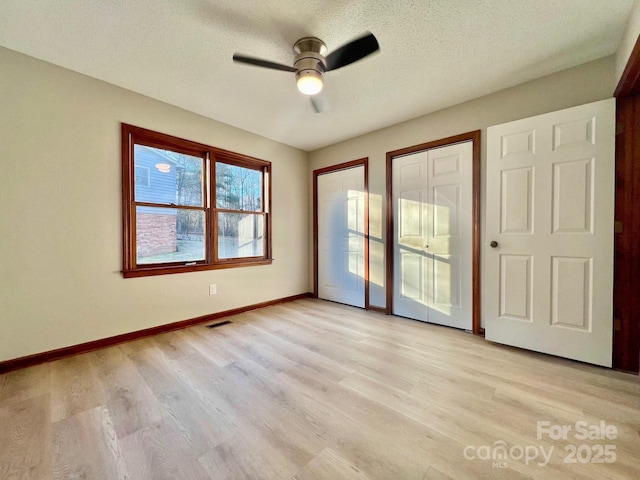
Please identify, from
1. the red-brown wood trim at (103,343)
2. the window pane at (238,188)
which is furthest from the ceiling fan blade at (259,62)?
the red-brown wood trim at (103,343)

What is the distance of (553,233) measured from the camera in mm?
2162

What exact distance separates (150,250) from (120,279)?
0.40 metres

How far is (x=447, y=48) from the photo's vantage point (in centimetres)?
196

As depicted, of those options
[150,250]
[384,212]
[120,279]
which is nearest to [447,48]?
[384,212]

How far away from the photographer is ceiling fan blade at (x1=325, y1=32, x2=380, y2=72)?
1533mm

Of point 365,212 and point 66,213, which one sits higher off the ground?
point 365,212

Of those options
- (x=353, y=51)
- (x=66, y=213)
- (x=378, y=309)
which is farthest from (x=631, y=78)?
(x=66, y=213)

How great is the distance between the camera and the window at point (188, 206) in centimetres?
264

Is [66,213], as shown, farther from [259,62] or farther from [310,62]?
[310,62]

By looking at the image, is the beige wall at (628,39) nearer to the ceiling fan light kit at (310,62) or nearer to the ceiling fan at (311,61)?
the ceiling fan at (311,61)

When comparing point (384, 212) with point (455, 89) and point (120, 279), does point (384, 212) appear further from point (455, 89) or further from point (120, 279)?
point (120, 279)

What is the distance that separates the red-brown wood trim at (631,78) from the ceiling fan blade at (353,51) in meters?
1.56

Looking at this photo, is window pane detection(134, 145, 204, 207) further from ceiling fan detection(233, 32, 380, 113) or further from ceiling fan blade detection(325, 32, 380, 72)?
ceiling fan blade detection(325, 32, 380, 72)

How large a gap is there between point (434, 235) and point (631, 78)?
1.84 meters
